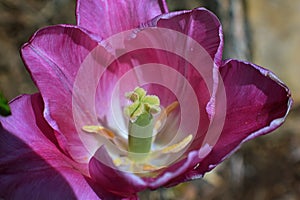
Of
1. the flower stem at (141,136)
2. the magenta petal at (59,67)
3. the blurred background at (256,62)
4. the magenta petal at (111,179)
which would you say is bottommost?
the blurred background at (256,62)

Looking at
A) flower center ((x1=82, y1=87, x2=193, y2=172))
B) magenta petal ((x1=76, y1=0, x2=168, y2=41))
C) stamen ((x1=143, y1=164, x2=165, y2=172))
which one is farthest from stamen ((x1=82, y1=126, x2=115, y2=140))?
magenta petal ((x1=76, y1=0, x2=168, y2=41))

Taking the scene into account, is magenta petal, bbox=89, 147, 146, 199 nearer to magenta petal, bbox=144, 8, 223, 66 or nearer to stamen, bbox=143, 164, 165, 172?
stamen, bbox=143, 164, 165, 172

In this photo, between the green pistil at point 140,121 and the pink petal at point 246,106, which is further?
the green pistil at point 140,121

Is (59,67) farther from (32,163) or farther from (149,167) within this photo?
(149,167)

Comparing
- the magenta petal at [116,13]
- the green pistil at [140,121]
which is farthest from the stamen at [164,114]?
the magenta petal at [116,13]

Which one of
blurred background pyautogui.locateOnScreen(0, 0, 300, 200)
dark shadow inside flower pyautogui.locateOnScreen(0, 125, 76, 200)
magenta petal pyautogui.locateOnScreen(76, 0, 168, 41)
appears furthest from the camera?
blurred background pyautogui.locateOnScreen(0, 0, 300, 200)

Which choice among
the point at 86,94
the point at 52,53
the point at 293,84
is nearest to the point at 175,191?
the point at 293,84

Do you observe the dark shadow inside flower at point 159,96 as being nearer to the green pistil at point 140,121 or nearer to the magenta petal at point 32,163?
the green pistil at point 140,121
